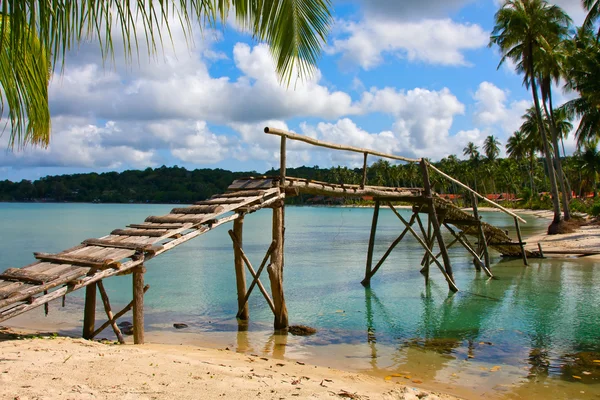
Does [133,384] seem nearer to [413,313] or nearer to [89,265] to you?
[89,265]

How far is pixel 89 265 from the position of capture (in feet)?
23.9

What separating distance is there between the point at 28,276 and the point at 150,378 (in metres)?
2.55

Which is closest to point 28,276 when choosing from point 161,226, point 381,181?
point 161,226

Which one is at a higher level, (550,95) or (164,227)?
(550,95)

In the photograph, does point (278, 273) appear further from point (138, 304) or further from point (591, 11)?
point (591, 11)

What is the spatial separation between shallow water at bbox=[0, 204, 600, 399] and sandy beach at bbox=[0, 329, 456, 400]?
1.62 meters

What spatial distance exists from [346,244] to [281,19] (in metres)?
32.6

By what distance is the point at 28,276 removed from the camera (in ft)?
22.5

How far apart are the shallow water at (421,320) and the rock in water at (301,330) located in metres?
0.32

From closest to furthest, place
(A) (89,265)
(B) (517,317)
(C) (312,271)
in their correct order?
(A) (89,265), (B) (517,317), (C) (312,271)

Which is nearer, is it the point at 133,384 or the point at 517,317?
the point at 133,384

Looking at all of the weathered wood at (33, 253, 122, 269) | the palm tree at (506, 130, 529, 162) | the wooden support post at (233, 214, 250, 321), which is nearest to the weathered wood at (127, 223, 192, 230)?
the weathered wood at (33, 253, 122, 269)

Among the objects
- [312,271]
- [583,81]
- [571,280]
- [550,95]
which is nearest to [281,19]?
[571,280]

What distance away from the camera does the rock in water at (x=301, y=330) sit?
1072cm
